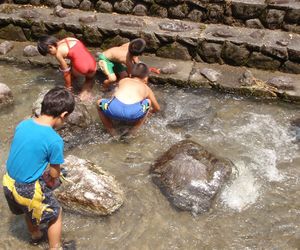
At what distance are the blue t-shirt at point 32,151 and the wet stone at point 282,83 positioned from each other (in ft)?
11.5

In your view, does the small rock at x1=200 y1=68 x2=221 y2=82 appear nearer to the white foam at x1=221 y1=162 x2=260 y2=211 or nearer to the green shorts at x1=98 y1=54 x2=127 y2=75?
the green shorts at x1=98 y1=54 x2=127 y2=75

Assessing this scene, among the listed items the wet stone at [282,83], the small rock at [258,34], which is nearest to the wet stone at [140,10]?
the small rock at [258,34]

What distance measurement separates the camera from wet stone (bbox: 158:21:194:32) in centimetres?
623

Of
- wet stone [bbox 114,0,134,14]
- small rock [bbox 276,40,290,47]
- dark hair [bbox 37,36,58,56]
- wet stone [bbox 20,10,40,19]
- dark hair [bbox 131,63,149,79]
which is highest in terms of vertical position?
dark hair [bbox 37,36,58,56]

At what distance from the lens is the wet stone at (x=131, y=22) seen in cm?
636

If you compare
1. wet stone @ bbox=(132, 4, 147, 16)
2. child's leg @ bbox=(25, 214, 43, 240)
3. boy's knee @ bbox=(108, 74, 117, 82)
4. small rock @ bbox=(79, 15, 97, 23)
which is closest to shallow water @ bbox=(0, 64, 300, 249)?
child's leg @ bbox=(25, 214, 43, 240)

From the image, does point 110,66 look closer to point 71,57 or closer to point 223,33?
point 71,57

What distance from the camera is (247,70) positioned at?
5887 millimetres

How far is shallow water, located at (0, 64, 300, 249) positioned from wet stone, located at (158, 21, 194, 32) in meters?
0.93

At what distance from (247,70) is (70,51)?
2.40m

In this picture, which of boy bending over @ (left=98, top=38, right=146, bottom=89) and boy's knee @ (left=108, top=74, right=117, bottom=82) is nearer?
boy bending over @ (left=98, top=38, right=146, bottom=89)

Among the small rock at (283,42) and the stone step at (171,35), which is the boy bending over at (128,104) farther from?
the small rock at (283,42)

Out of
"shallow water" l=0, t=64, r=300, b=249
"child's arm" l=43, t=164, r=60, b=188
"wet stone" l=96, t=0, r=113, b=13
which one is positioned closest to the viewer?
"child's arm" l=43, t=164, r=60, b=188

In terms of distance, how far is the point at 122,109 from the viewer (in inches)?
183
